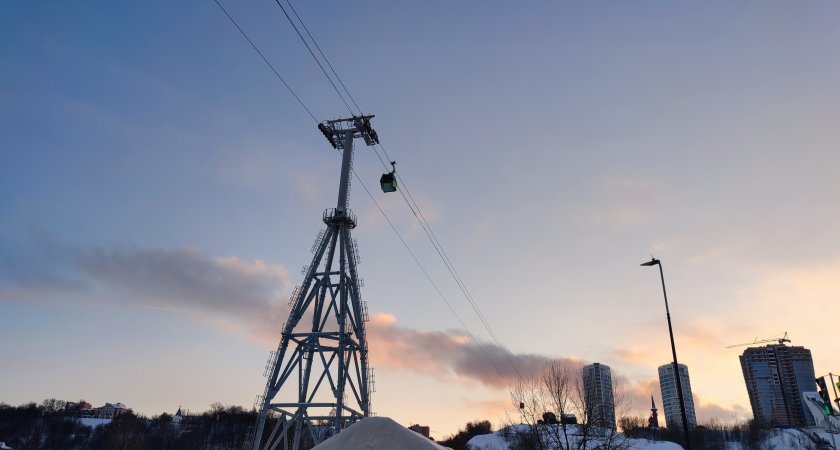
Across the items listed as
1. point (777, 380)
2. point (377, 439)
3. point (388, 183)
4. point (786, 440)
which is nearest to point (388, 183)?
point (388, 183)

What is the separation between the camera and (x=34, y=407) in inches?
7028

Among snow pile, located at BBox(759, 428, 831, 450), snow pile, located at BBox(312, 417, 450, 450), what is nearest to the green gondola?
snow pile, located at BBox(312, 417, 450, 450)

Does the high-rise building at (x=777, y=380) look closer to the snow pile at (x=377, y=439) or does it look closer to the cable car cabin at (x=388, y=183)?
the cable car cabin at (x=388, y=183)

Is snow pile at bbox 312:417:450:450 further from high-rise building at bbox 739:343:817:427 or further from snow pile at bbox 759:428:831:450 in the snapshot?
high-rise building at bbox 739:343:817:427

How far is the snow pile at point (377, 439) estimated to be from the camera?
8914 millimetres

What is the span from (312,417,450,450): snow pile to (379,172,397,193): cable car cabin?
2138 centimetres

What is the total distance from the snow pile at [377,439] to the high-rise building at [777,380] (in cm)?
15098

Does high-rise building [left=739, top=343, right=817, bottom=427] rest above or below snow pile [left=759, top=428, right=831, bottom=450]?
above

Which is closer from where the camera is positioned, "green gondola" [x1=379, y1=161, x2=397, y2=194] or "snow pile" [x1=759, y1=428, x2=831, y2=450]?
"green gondola" [x1=379, y1=161, x2=397, y2=194]

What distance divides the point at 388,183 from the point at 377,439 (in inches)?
870

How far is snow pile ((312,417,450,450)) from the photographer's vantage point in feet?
29.2

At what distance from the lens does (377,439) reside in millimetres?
8977

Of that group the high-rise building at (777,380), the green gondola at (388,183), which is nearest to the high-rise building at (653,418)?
the high-rise building at (777,380)

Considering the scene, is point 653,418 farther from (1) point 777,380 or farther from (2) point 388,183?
(2) point 388,183
